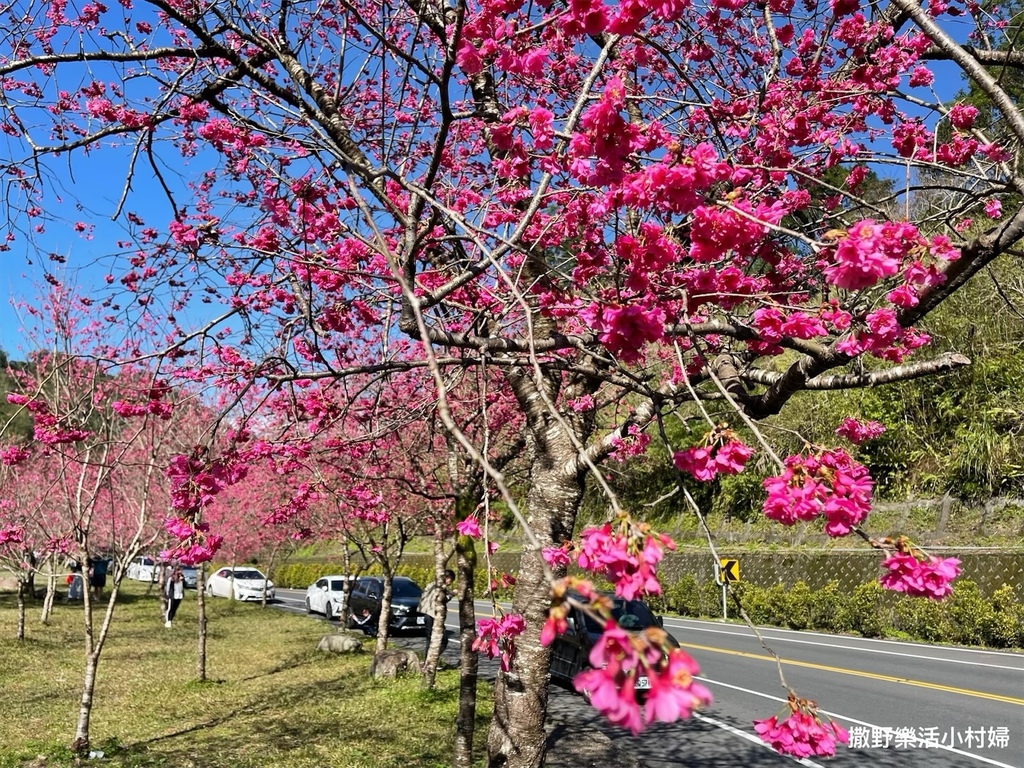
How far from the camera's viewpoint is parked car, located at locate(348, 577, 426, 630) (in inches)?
733

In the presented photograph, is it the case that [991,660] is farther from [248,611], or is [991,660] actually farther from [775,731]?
[248,611]

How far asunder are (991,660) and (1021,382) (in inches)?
352

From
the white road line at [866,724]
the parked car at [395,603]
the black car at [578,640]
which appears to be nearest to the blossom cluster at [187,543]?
the white road line at [866,724]

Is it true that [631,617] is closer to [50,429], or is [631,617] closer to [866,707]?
[866,707]

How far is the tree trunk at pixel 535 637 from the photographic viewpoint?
4191mm

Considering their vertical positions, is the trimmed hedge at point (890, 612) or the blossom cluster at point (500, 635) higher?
the blossom cluster at point (500, 635)

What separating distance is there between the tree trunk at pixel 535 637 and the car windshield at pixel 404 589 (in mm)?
15911

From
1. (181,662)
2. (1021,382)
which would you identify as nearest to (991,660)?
(1021,382)

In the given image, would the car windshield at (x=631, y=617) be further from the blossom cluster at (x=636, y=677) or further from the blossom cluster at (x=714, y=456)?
the blossom cluster at (x=636, y=677)

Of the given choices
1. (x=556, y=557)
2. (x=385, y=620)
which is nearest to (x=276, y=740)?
(x=385, y=620)

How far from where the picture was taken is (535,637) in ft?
14.1

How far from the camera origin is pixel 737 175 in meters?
3.12

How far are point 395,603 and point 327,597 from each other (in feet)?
15.0

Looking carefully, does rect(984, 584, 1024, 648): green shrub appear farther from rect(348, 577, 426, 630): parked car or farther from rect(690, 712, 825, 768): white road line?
rect(348, 577, 426, 630): parked car
